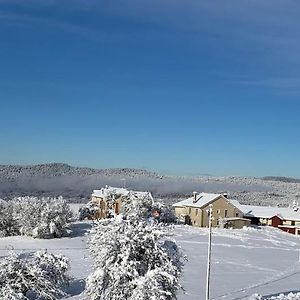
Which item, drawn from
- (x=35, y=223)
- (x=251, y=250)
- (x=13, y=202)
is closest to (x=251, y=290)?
(x=251, y=250)

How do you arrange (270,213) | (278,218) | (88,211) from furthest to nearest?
1. (270,213)
2. (278,218)
3. (88,211)

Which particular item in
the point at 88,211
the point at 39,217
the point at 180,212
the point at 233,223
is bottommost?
the point at 233,223

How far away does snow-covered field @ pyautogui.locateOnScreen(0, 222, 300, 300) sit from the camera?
1483 inches

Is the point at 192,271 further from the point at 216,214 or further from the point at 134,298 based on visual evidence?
the point at 216,214

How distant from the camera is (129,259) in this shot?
2173 centimetres

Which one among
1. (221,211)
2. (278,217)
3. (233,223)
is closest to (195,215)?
(221,211)

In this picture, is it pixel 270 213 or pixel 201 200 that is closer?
pixel 201 200

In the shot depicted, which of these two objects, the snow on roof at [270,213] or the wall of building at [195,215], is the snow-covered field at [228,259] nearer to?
the wall of building at [195,215]

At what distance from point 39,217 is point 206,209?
2876cm

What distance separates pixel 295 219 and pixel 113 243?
80.3 metres

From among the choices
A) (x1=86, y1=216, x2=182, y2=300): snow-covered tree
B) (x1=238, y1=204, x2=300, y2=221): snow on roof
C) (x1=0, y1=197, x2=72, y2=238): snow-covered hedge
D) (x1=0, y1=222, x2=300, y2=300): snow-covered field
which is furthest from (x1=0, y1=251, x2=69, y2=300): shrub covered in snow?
(x1=238, y1=204, x2=300, y2=221): snow on roof

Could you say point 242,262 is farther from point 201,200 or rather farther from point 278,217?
point 278,217

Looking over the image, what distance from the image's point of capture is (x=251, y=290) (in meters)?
37.2

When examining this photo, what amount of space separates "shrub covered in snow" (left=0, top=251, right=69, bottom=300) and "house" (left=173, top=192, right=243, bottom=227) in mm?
52867
